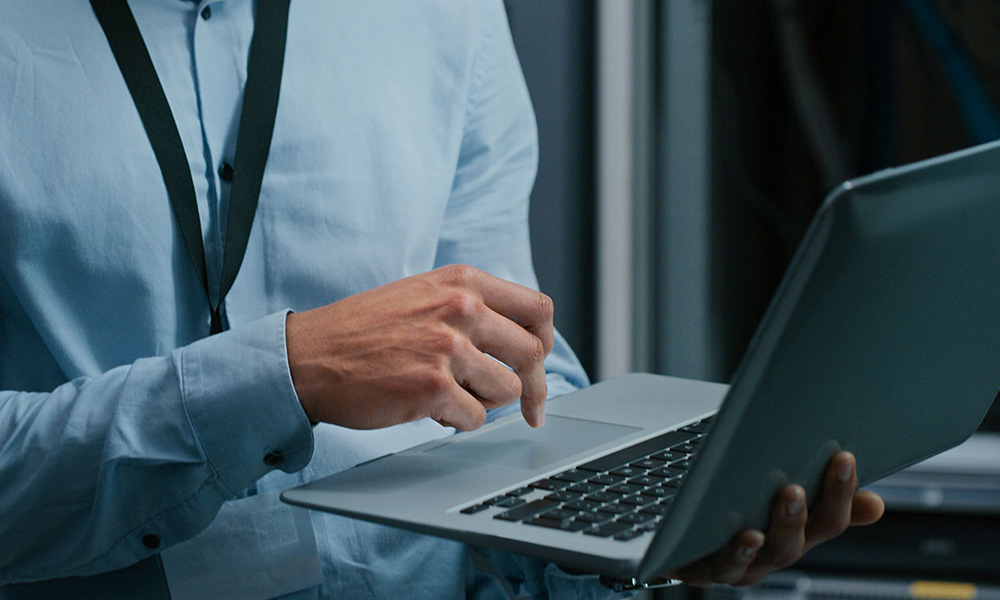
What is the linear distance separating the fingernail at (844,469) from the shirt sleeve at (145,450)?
302 millimetres

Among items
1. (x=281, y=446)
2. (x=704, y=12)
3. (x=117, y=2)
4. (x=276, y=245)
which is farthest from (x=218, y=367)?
(x=704, y=12)

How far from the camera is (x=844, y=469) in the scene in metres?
0.53

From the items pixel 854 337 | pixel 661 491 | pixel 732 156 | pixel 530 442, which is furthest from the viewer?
pixel 732 156

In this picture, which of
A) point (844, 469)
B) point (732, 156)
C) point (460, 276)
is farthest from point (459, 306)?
point (732, 156)

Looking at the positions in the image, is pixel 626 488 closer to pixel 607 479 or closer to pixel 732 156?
pixel 607 479

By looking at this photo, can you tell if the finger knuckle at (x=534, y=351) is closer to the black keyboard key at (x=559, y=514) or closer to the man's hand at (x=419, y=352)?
the man's hand at (x=419, y=352)

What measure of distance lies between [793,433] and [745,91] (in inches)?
51.1

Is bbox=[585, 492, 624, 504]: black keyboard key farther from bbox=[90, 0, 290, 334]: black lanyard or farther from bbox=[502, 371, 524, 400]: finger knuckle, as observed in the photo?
bbox=[90, 0, 290, 334]: black lanyard

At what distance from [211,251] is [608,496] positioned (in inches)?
13.2

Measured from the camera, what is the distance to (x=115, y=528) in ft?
1.98

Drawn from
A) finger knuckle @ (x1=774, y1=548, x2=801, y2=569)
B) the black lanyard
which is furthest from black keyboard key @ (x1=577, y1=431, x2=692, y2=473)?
the black lanyard

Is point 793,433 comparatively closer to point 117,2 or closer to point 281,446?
point 281,446

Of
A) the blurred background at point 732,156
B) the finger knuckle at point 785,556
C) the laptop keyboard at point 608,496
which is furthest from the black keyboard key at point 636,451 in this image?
the blurred background at point 732,156

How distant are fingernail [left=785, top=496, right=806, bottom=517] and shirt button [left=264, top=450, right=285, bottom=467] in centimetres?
30
